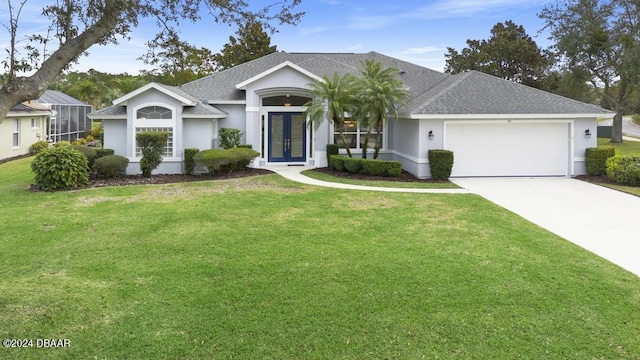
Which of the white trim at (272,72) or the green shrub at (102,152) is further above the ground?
the white trim at (272,72)

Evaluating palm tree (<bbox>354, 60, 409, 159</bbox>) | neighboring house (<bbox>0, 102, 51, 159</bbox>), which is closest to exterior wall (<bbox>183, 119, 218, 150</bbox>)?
palm tree (<bbox>354, 60, 409, 159</bbox>)

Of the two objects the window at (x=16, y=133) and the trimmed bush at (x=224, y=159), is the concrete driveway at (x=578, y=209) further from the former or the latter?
the window at (x=16, y=133)

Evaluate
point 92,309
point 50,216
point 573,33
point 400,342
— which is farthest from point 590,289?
point 573,33

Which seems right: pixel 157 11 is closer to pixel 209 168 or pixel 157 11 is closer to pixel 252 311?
pixel 252 311

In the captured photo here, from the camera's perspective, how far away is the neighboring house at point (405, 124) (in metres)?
17.7

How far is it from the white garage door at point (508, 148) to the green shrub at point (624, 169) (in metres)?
1.63

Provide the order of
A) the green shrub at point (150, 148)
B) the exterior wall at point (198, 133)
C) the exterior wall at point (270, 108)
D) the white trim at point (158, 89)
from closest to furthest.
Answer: the green shrub at point (150, 148)
the white trim at point (158, 89)
the exterior wall at point (198, 133)
the exterior wall at point (270, 108)

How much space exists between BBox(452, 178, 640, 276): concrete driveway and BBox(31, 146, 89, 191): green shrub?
42.5ft

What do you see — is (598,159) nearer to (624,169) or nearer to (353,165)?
(624,169)

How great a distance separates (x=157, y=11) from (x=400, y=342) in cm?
523

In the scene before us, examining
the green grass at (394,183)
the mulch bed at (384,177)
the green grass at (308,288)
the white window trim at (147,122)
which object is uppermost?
the white window trim at (147,122)

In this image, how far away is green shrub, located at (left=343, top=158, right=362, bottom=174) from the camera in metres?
18.3

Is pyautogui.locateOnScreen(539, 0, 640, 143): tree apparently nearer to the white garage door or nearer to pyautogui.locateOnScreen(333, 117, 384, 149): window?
the white garage door

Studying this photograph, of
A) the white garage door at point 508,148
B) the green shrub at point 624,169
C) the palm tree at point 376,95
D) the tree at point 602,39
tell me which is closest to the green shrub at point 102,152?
the palm tree at point 376,95
